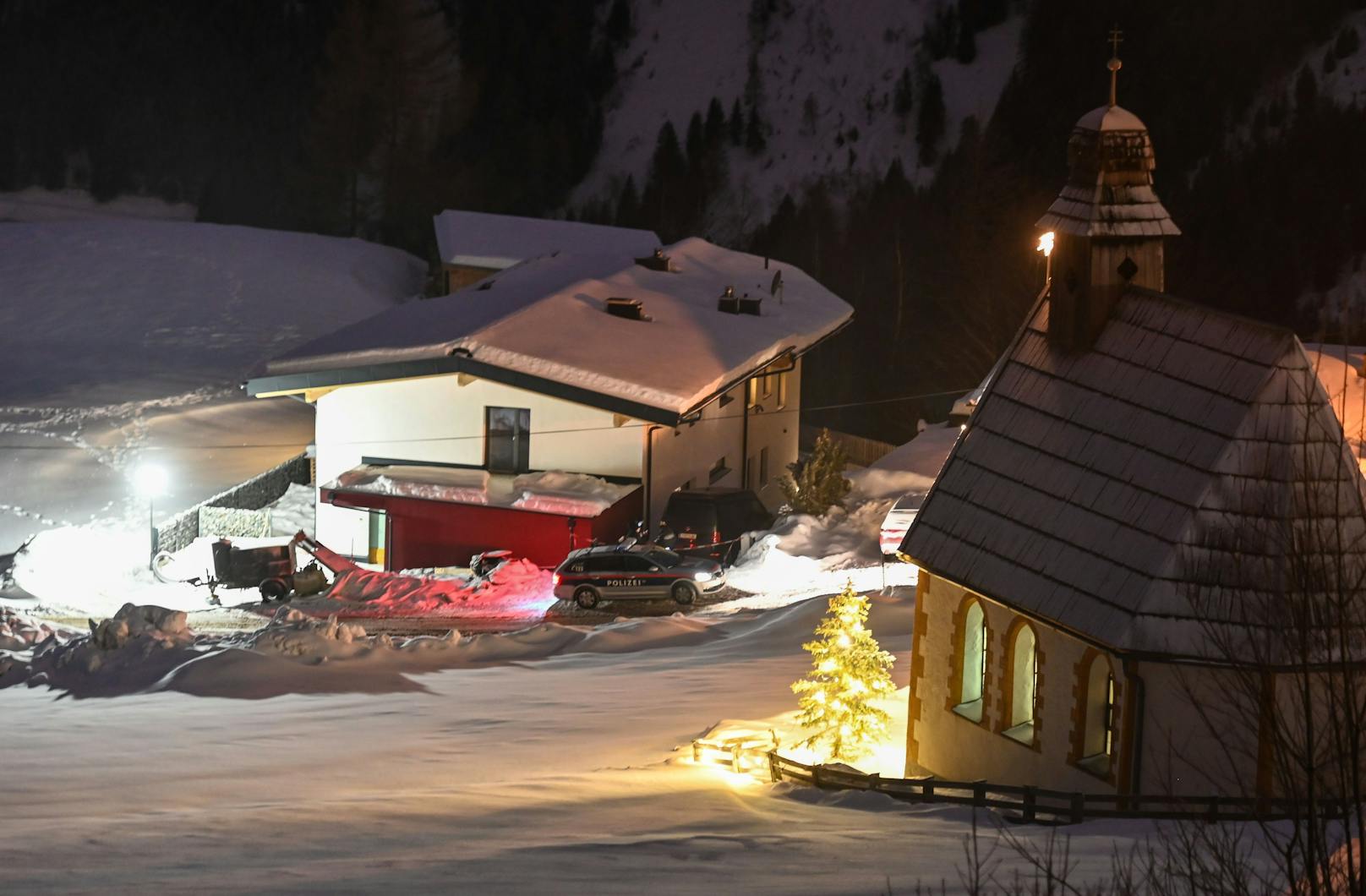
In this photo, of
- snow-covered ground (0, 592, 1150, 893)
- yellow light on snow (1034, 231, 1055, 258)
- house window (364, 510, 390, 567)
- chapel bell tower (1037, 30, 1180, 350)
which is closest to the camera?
snow-covered ground (0, 592, 1150, 893)

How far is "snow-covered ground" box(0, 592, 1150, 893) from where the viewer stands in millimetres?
14930

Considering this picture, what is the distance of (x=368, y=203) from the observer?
93.1 m

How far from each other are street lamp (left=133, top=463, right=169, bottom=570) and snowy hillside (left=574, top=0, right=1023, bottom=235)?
5335cm

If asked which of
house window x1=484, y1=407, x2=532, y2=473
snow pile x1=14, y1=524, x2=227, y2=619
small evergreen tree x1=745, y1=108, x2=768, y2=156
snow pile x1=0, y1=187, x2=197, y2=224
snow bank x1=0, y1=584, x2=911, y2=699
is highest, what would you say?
small evergreen tree x1=745, y1=108, x2=768, y2=156

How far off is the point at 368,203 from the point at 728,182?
67.0 ft

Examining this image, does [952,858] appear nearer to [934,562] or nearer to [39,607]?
[934,562]

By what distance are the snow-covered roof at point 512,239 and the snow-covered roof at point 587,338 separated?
37.3 ft

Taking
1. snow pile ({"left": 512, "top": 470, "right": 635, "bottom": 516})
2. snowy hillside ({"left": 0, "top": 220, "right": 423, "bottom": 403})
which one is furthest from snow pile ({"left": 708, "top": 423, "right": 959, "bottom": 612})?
snowy hillside ({"left": 0, "top": 220, "right": 423, "bottom": 403})

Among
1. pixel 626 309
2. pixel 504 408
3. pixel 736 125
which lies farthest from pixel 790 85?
pixel 504 408

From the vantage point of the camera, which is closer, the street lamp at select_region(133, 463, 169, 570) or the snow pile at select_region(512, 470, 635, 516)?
the snow pile at select_region(512, 470, 635, 516)

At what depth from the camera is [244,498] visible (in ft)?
142

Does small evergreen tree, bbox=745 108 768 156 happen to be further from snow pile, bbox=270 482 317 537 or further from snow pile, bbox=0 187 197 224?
snow pile, bbox=270 482 317 537

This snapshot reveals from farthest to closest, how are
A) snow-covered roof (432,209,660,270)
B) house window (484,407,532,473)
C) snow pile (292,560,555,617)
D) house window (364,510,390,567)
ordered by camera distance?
snow-covered roof (432,209,660,270) → house window (364,510,390,567) → house window (484,407,532,473) → snow pile (292,560,555,617)

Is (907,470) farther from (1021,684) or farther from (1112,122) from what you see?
(1021,684)
